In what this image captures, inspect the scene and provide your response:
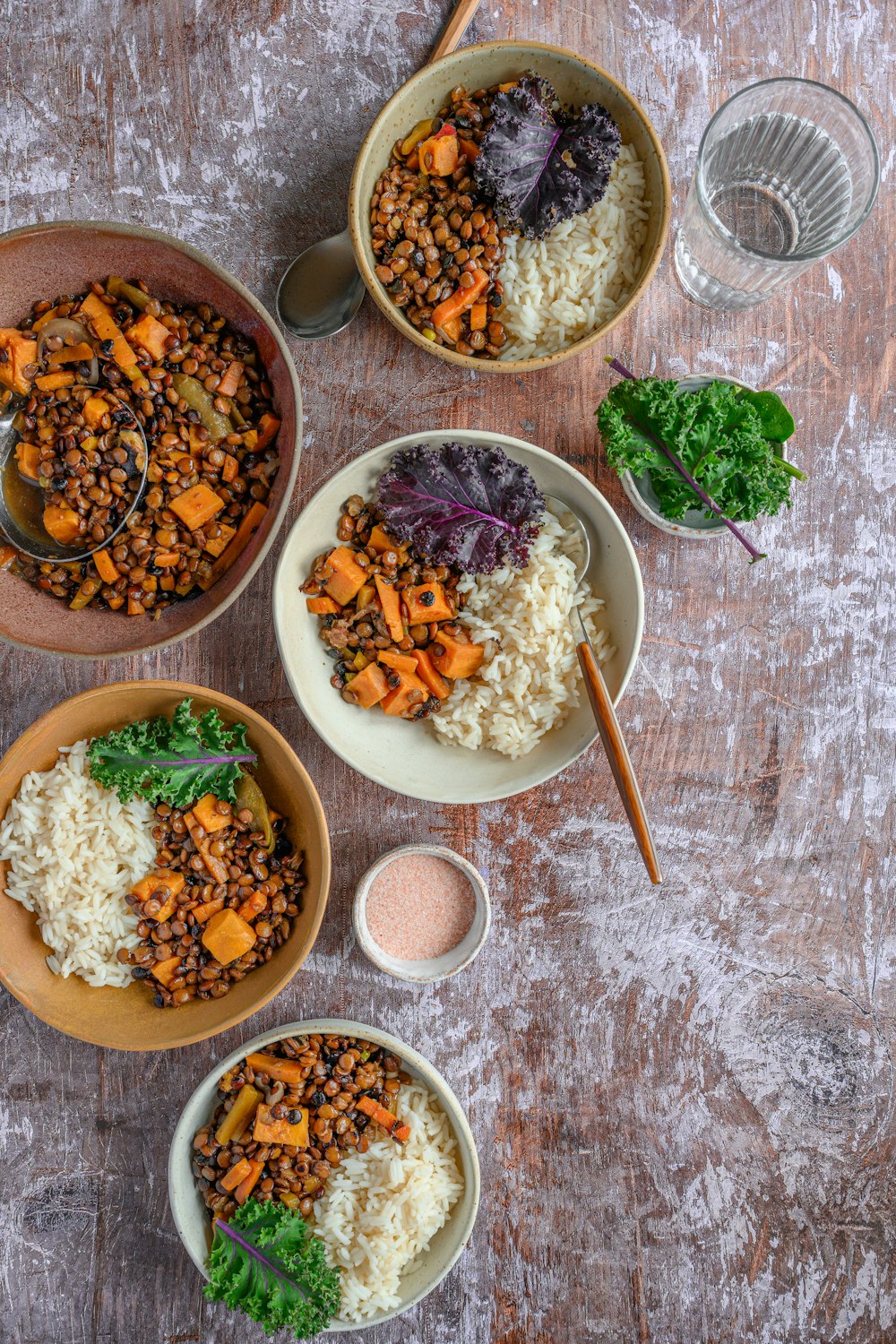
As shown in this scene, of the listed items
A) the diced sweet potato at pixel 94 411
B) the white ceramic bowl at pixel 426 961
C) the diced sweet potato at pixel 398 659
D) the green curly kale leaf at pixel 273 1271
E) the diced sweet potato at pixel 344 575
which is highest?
the diced sweet potato at pixel 94 411

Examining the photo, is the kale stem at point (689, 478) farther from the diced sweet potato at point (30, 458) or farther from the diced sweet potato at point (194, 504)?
the diced sweet potato at point (30, 458)

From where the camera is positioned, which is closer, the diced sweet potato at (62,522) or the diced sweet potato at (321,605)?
the diced sweet potato at (62,522)

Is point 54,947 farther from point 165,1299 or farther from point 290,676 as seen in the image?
point 165,1299

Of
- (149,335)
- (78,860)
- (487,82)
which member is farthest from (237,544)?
(487,82)

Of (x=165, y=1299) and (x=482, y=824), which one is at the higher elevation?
(x=482, y=824)

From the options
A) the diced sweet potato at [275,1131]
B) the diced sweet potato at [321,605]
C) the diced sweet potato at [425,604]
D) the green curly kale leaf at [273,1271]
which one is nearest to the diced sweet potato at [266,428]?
the diced sweet potato at [321,605]

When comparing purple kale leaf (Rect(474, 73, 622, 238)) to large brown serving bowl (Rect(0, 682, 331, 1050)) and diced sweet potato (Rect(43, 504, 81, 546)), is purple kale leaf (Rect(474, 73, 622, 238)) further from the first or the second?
large brown serving bowl (Rect(0, 682, 331, 1050))

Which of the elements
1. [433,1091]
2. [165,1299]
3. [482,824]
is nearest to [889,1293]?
[433,1091]
